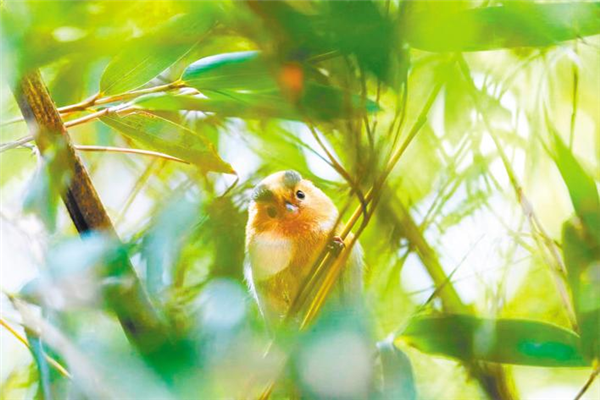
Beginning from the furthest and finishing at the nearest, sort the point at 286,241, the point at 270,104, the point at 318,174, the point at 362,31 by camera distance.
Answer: the point at 286,241 → the point at 318,174 → the point at 270,104 → the point at 362,31

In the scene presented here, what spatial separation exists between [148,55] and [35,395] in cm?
33

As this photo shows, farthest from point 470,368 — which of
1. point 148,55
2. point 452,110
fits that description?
point 148,55

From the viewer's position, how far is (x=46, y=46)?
643 millimetres

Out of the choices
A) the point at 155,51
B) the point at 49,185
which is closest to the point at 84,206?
the point at 49,185

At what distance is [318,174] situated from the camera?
787mm

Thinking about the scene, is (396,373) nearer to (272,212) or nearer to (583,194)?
(583,194)

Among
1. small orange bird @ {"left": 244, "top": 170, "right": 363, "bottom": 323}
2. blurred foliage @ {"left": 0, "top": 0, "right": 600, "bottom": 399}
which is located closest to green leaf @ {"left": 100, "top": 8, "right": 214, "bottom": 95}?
blurred foliage @ {"left": 0, "top": 0, "right": 600, "bottom": 399}

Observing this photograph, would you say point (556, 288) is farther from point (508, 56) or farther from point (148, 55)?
point (148, 55)

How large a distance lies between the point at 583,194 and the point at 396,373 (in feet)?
0.76

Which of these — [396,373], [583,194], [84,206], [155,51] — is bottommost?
[396,373]

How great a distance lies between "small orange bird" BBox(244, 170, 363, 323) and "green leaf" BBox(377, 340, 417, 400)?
0.27 ft

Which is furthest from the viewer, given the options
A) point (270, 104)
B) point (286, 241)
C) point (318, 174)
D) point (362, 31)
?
point (286, 241)

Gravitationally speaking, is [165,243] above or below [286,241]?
above

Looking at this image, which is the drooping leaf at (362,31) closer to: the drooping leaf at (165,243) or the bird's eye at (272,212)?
the drooping leaf at (165,243)
